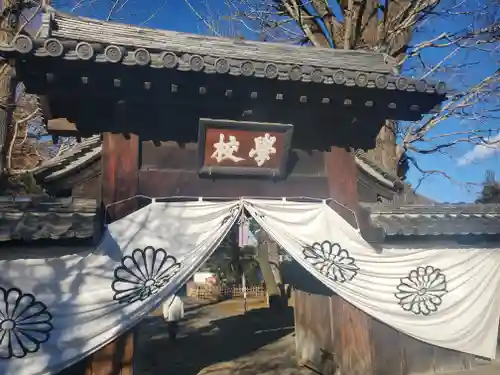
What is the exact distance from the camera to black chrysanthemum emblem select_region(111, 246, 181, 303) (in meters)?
5.01

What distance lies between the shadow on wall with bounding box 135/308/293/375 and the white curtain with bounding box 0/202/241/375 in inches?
271

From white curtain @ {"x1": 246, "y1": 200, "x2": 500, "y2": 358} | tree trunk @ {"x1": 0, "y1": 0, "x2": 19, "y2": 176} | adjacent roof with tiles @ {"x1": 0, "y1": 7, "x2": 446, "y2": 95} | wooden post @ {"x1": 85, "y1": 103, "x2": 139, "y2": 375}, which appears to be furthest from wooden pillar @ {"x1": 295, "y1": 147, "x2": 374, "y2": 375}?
tree trunk @ {"x1": 0, "y1": 0, "x2": 19, "y2": 176}

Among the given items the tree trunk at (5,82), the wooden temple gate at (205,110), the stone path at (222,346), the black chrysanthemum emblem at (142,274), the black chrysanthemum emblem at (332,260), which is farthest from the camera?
the stone path at (222,346)

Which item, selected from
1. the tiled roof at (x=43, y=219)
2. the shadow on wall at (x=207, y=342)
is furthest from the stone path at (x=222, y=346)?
the tiled roof at (x=43, y=219)

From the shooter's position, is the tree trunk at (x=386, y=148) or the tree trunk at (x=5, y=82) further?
the tree trunk at (x=386, y=148)

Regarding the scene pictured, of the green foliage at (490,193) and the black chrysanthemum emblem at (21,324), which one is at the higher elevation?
the green foliage at (490,193)

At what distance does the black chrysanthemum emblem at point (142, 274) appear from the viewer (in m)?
5.01

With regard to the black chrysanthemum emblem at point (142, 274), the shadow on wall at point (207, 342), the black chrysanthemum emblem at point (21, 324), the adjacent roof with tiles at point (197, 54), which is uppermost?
the adjacent roof with tiles at point (197, 54)

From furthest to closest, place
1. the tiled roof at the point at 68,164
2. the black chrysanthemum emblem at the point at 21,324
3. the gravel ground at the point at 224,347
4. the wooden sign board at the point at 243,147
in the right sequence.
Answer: the gravel ground at the point at 224,347, the tiled roof at the point at 68,164, the wooden sign board at the point at 243,147, the black chrysanthemum emblem at the point at 21,324

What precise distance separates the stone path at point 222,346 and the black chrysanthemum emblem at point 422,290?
5344 millimetres

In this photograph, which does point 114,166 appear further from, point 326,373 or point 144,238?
point 326,373

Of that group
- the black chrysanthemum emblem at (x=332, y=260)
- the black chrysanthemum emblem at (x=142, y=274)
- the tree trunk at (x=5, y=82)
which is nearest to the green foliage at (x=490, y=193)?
the black chrysanthemum emblem at (x=332, y=260)

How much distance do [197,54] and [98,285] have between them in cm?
322

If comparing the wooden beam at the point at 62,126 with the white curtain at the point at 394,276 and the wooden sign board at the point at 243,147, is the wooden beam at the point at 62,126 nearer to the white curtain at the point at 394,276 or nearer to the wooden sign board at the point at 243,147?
the wooden sign board at the point at 243,147
